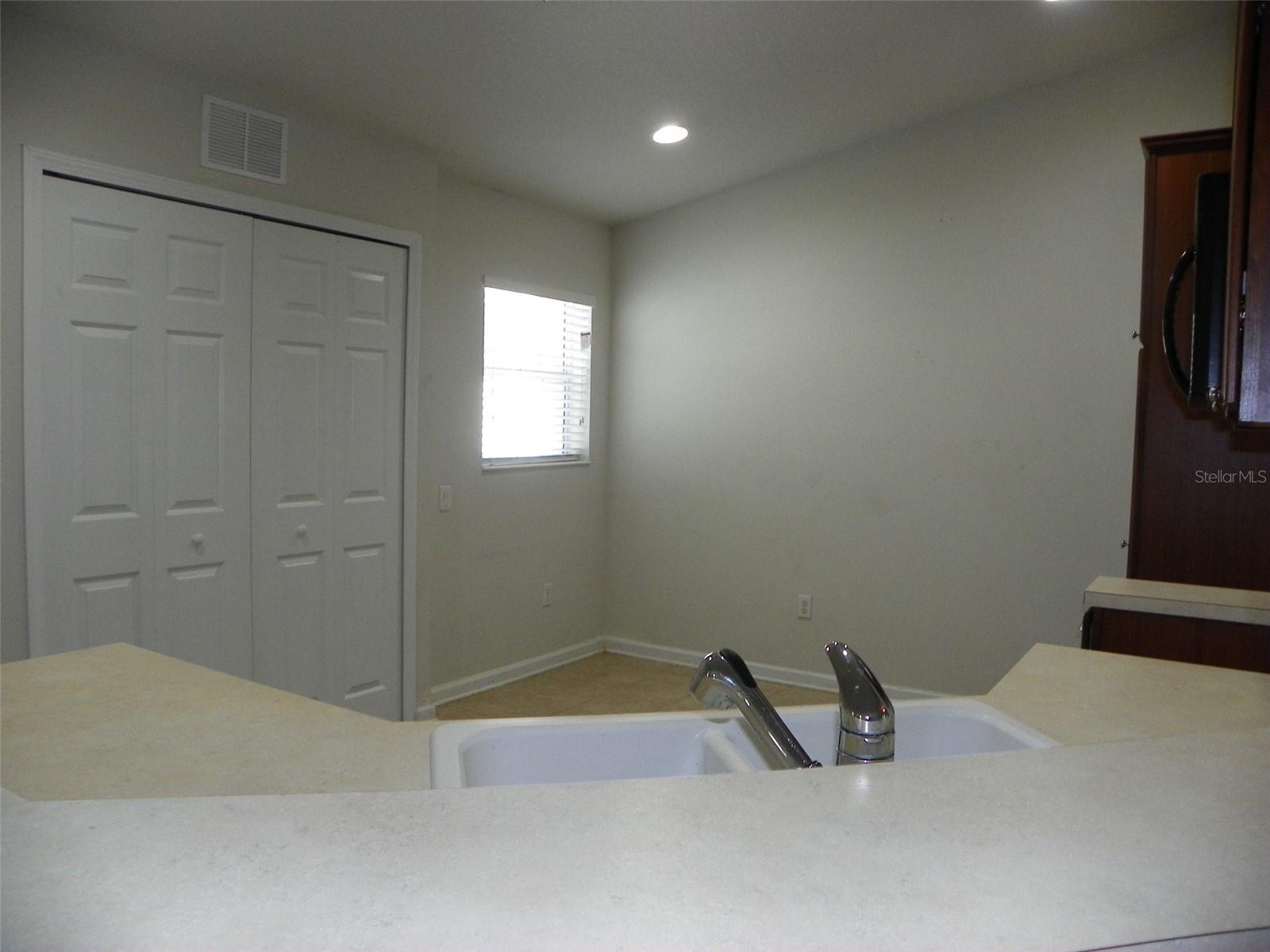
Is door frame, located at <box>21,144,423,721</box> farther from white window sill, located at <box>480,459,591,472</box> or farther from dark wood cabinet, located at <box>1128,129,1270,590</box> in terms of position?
dark wood cabinet, located at <box>1128,129,1270,590</box>

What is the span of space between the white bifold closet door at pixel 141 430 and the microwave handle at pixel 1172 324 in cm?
296

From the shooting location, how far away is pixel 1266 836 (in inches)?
25.6

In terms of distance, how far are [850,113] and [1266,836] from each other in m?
3.70

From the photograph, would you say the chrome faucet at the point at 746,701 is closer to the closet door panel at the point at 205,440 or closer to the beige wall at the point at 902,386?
the closet door panel at the point at 205,440

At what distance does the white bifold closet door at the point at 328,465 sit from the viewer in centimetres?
312

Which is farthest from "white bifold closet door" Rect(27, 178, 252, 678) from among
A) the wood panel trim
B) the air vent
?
the wood panel trim

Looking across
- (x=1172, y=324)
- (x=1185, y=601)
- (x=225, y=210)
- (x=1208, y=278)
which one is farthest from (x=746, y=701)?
(x=225, y=210)

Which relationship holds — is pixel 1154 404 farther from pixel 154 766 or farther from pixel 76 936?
pixel 76 936

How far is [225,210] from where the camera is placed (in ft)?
9.64

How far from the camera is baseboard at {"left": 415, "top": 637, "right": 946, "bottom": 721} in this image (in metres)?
4.09

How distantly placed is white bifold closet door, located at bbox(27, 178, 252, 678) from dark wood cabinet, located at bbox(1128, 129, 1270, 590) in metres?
2.93

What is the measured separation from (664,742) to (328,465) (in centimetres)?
241

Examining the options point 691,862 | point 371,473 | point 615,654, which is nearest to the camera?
A: point 691,862

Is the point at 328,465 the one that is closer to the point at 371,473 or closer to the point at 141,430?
the point at 371,473
